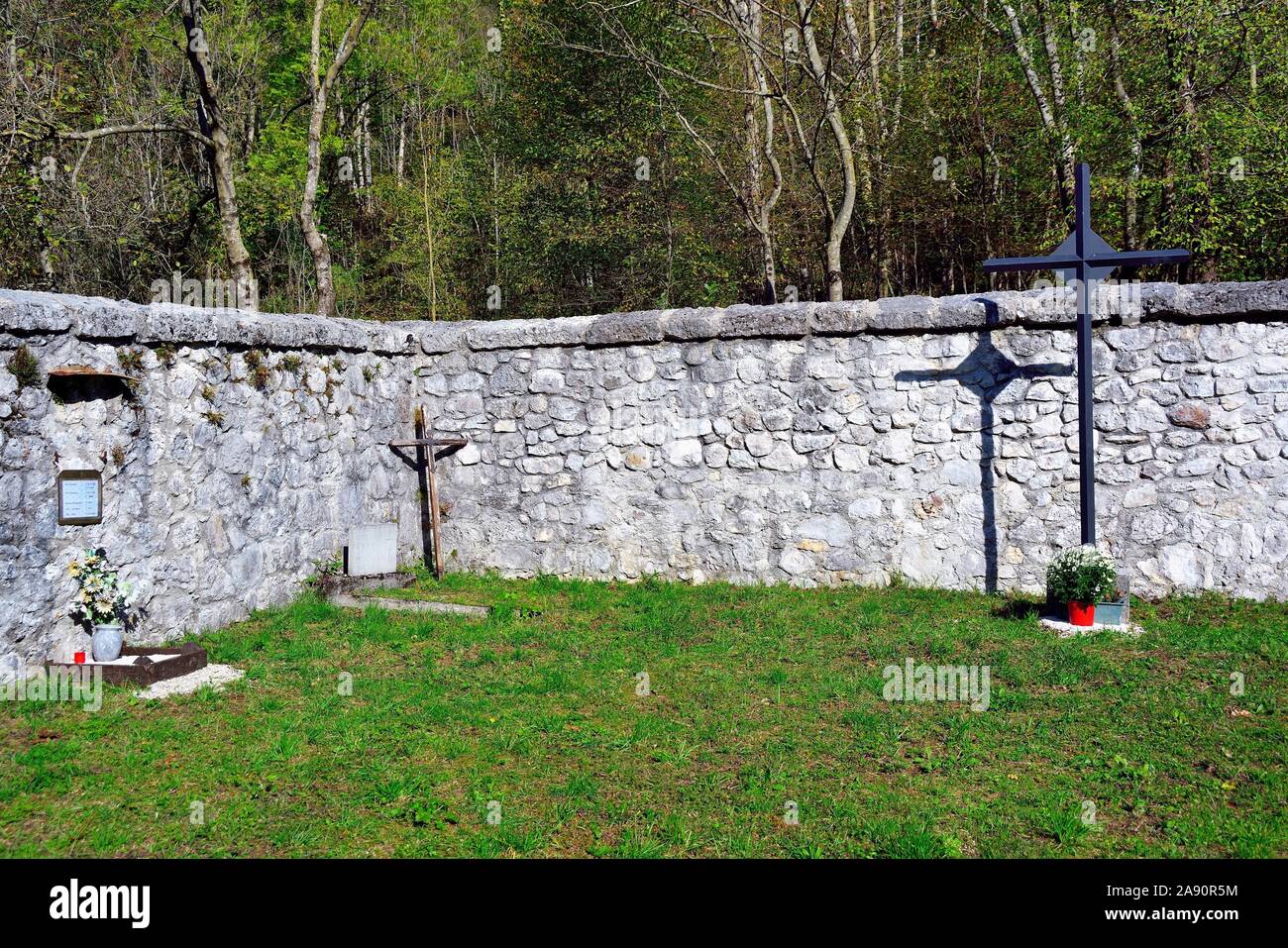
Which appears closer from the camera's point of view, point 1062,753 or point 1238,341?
point 1062,753

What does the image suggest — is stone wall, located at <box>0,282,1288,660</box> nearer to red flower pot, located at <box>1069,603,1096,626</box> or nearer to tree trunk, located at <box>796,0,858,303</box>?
red flower pot, located at <box>1069,603,1096,626</box>

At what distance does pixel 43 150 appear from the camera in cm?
1278

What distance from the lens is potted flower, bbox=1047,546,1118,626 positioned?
6.43 meters

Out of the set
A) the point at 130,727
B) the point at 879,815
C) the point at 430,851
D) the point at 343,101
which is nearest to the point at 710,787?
the point at 879,815

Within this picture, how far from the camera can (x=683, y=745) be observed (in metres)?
4.85

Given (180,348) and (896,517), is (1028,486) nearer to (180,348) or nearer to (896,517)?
(896,517)

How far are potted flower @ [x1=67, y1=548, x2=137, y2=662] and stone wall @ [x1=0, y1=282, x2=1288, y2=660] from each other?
0.43 feet

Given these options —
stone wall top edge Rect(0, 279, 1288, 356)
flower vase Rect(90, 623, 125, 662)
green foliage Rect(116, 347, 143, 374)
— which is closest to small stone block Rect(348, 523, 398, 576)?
stone wall top edge Rect(0, 279, 1288, 356)

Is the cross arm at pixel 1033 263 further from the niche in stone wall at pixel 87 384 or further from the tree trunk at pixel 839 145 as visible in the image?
the niche in stone wall at pixel 87 384

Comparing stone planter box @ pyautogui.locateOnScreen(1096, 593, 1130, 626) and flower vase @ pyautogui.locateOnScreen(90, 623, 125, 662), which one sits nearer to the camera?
flower vase @ pyautogui.locateOnScreen(90, 623, 125, 662)

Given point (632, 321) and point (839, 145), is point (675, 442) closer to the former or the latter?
point (632, 321)

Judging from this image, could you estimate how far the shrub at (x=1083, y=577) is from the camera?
6426 millimetres

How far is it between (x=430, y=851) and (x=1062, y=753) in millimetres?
2965

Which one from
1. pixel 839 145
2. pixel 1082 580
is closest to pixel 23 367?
pixel 1082 580
